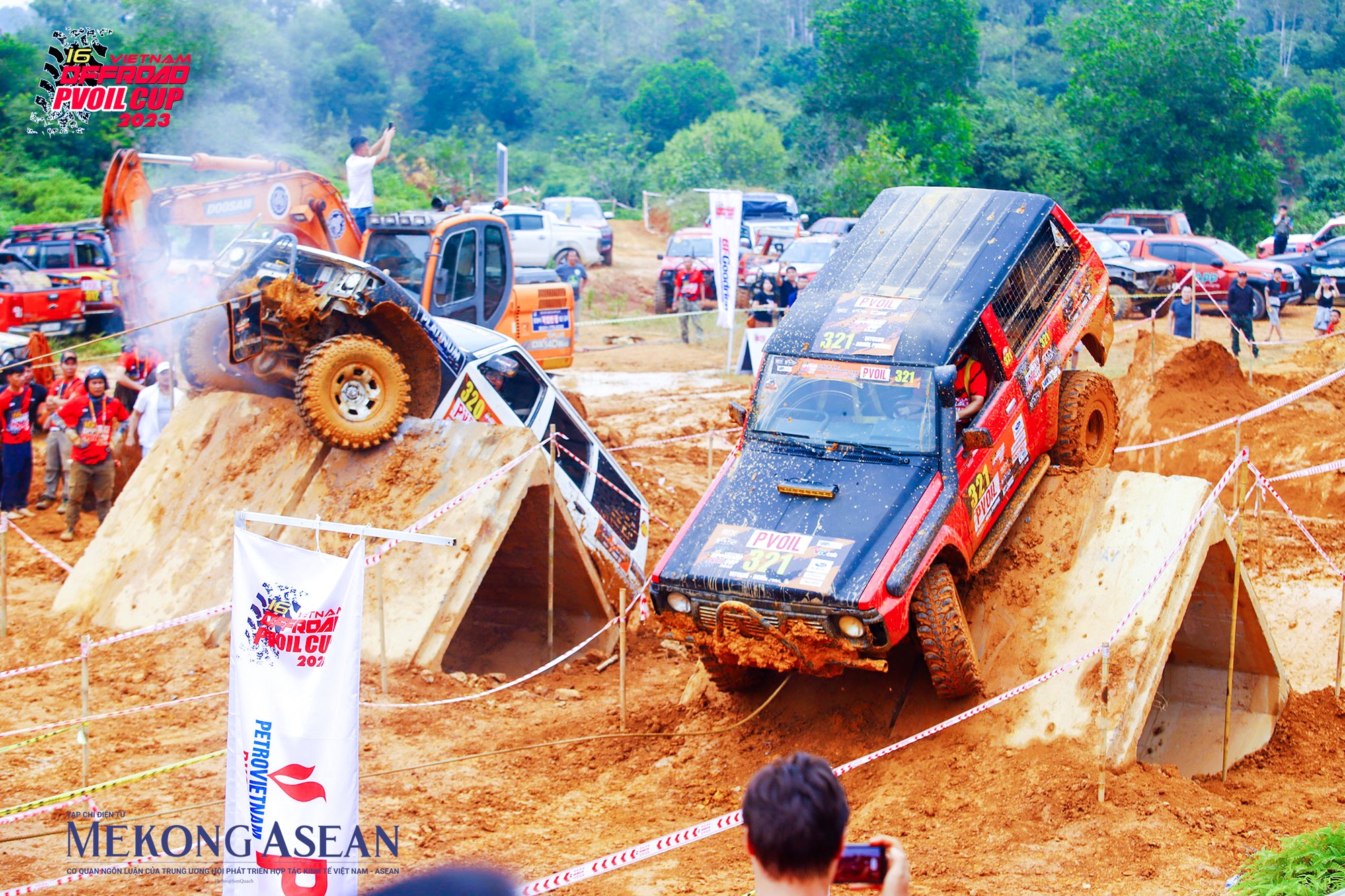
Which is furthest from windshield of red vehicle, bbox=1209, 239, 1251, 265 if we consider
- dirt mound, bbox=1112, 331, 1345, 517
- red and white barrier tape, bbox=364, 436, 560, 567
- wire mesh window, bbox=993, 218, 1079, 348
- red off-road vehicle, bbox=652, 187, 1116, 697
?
red and white barrier tape, bbox=364, 436, 560, 567

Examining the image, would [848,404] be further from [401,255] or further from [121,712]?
[401,255]

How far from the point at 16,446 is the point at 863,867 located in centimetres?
1380

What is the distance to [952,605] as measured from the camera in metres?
7.98

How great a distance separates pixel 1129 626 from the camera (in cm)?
830

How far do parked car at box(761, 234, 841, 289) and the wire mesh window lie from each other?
1554 centimetres

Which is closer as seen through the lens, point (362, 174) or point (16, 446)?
point (16, 446)

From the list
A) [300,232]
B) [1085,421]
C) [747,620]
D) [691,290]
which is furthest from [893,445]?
[691,290]

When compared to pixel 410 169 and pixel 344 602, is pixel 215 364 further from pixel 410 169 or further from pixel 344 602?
pixel 410 169

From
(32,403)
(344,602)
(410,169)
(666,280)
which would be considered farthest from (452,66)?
(344,602)

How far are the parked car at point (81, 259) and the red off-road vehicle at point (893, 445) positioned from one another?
1694 centimetres

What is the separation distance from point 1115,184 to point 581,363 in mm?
22878

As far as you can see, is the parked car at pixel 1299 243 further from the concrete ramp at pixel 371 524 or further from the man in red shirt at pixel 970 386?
the concrete ramp at pixel 371 524

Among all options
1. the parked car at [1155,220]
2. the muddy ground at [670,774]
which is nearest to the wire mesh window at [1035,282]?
the muddy ground at [670,774]

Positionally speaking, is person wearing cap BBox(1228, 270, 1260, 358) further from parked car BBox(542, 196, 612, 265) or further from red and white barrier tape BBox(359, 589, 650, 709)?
parked car BBox(542, 196, 612, 265)
